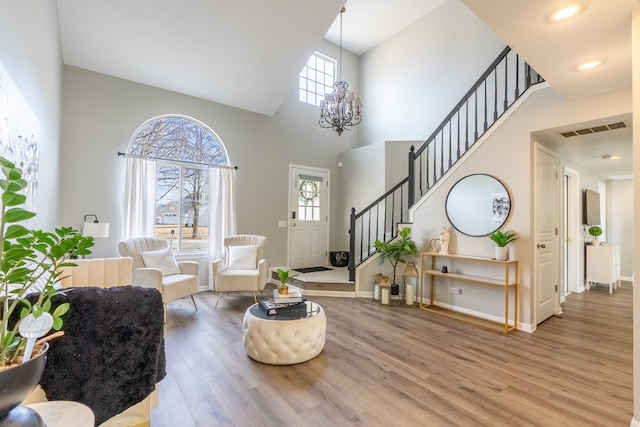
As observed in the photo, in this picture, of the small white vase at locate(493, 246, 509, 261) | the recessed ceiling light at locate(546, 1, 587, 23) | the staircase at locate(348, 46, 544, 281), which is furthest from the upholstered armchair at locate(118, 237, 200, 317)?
the recessed ceiling light at locate(546, 1, 587, 23)

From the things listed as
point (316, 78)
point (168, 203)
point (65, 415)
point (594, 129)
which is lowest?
point (65, 415)

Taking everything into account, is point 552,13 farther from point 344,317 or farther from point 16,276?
point 344,317

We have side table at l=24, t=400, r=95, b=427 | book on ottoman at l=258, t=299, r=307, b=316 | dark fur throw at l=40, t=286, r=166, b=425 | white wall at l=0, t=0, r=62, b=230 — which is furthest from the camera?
book on ottoman at l=258, t=299, r=307, b=316

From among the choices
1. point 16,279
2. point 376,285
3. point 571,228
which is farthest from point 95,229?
point 571,228

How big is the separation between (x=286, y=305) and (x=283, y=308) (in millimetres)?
46

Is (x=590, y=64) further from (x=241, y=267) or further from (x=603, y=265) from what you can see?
(x=603, y=265)

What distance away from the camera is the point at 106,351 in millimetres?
1412

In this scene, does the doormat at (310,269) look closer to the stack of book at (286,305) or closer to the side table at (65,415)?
the stack of book at (286,305)

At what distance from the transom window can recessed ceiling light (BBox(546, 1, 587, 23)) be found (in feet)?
16.5

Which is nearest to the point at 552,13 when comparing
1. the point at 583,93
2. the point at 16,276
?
the point at 583,93

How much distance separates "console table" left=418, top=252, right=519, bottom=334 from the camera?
3.48 meters

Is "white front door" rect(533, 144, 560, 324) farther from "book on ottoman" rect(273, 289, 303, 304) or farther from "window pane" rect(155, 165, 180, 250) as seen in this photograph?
"window pane" rect(155, 165, 180, 250)

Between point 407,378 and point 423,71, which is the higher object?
point 423,71

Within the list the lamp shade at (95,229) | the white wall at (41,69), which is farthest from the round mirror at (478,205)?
the lamp shade at (95,229)
